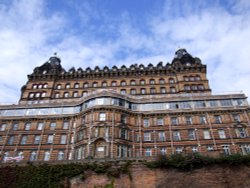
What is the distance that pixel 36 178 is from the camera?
2644 cm

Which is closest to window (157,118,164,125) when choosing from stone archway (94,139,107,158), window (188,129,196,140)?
window (188,129,196,140)

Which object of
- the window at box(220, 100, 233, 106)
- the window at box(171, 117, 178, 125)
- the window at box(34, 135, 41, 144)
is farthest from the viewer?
the window at box(220, 100, 233, 106)

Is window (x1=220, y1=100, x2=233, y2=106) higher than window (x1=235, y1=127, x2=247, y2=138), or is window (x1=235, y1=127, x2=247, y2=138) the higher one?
window (x1=220, y1=100, x2=233, y2=106)

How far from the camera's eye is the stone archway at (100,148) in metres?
33.8

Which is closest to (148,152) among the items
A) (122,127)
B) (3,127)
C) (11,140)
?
(122,127)

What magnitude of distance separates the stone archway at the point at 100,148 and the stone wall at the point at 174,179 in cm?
758

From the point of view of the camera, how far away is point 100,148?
113 ft

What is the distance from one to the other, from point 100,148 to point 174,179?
43.2ft

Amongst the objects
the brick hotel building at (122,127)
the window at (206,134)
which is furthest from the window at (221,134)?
the window at (206,134)

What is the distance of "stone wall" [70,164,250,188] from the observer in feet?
80.5

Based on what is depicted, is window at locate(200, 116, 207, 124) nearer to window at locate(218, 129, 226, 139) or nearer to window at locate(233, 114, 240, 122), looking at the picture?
window at locate(218, 129, 226, 139)

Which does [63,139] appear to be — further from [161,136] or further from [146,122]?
[161,136]

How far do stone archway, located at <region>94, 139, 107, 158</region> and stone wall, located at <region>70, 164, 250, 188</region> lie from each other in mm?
7581

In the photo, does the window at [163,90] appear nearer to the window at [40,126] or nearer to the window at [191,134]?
the window at [191,134]
